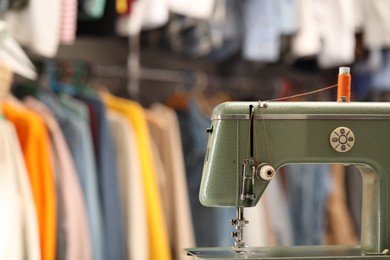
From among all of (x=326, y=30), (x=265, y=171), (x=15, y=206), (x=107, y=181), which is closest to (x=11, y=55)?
(x=15, y=206)

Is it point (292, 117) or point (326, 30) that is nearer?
point (292, 117)

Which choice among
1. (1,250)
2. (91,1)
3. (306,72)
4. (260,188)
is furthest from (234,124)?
(306,72)

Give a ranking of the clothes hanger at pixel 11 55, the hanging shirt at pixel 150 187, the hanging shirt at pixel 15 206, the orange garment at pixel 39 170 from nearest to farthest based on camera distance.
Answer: the clothes hanger at pixel 11 55 → the hanging shirt at pixel 15 206 → the orange garment at pixel 39 170 → the hanging shirt at pixel 150 187

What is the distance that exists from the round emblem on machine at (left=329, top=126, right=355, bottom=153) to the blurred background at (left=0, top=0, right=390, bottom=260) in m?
0.74

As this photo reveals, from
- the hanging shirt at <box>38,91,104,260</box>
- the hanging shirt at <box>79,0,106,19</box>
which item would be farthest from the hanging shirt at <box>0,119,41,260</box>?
the hanging shirt at <box>79,0,106,19</box>

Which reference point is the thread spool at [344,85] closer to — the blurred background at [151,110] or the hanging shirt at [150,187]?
the blurred background at [151,110]

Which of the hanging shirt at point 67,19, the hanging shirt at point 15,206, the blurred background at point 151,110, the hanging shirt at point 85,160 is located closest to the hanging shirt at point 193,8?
the blurred background at point 151,110

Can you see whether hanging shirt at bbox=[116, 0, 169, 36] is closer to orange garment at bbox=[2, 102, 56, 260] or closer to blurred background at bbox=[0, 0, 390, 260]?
blurred background at bbox=[0, 0, 390, 260]

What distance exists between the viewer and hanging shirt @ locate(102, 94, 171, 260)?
2.29m

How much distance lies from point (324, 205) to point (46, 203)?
126 cm

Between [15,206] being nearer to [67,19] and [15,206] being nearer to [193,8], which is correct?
[67,19]

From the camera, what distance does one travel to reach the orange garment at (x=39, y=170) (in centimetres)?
199

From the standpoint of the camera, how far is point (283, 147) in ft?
4.45

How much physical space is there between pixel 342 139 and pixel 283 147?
0.10m
